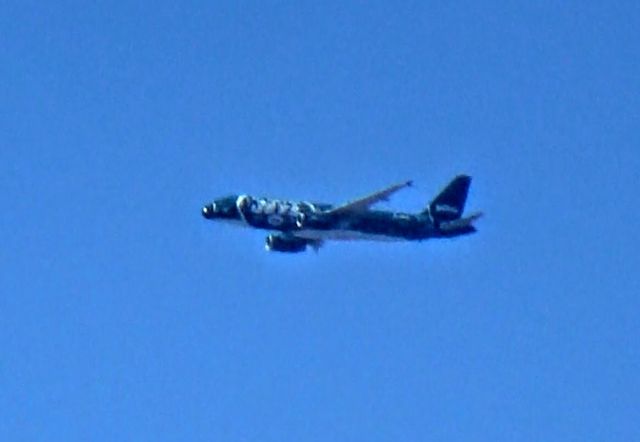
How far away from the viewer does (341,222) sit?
134625 mm

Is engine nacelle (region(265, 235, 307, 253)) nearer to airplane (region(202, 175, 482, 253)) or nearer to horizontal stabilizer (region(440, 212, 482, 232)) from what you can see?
airplane (region(202, 175, 482, 253))

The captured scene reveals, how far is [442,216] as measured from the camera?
448 feet

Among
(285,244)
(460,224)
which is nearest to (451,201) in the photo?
(460,224)

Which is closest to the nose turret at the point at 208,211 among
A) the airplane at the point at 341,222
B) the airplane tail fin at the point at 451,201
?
the airplane at the point at 341,222

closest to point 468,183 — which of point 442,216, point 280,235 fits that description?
point 442,216

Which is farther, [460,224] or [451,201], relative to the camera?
[451,201]

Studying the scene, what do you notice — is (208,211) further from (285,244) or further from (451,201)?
(451,201)

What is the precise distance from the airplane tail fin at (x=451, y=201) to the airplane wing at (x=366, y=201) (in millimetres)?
4702

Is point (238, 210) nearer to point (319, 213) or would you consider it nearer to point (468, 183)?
point (319, 213)

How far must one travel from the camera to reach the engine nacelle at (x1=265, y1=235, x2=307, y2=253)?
13588 cm

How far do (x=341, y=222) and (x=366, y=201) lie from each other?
249 cm

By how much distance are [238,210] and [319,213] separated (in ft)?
20.5

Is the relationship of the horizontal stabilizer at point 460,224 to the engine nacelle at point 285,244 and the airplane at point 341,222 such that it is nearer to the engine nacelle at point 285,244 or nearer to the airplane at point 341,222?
the airplane at point 341,222

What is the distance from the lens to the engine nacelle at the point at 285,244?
135875 mm
